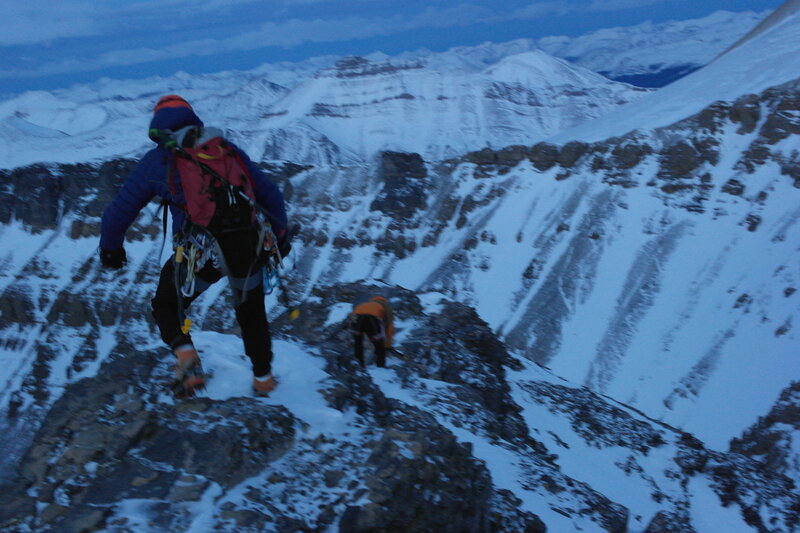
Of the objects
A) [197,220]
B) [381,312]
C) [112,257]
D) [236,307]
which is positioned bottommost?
[381,312]

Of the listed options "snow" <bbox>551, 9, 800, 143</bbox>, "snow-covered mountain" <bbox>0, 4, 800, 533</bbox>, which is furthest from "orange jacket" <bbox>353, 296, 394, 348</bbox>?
"snow" <bbox>551, 9, 800, 143</bbox>

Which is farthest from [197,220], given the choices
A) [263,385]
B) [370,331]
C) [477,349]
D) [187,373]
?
[477,349]

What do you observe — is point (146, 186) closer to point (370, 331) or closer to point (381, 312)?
point (370, 331)

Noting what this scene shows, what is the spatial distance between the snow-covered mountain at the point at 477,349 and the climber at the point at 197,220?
87cm

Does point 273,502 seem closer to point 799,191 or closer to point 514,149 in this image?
point 799,191

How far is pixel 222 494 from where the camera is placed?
4.87 meters

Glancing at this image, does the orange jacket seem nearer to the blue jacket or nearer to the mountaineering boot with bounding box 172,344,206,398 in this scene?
the mountaineering boot with bounding box 172,344,206,398

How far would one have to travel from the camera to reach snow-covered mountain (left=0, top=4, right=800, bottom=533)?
17.6 ft

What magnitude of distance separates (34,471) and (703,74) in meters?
84.7

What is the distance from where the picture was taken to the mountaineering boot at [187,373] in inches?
234

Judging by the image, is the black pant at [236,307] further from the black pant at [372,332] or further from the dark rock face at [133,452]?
the black pant at [372,332]

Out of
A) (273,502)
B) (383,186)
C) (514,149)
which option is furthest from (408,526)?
(383,186)

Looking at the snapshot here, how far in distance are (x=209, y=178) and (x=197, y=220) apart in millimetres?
391

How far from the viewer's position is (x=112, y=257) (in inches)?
209
